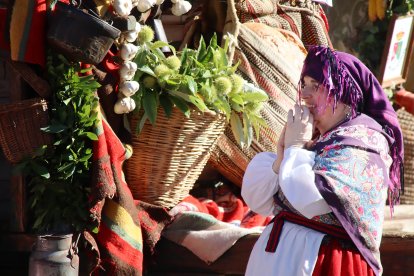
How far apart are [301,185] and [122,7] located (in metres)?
1.22

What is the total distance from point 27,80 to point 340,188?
4.64 feet

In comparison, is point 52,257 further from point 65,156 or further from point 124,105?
point 124,105

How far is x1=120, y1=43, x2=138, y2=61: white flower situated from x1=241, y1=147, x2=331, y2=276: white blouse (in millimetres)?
846

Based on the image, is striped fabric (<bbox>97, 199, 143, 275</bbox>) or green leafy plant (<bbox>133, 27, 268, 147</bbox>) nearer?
striped fabric (<bbox>97, 199, 143, 275</bbox>)

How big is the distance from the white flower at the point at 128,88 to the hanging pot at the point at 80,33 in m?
0.26

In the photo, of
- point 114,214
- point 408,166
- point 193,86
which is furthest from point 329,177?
point 408,166

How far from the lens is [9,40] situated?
381 cm

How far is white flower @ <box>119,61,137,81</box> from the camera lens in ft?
13.0

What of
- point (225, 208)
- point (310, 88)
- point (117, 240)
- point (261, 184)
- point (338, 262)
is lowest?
point (225, 208)

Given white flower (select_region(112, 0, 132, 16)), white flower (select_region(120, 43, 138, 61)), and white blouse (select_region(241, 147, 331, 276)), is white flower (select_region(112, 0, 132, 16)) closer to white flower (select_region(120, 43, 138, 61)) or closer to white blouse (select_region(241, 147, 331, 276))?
white flower (select_region(120, 43, 138, 61))

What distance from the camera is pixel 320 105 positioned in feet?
11.1

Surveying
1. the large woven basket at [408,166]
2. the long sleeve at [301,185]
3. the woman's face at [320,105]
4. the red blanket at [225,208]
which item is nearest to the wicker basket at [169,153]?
the red blanket at [225,208]

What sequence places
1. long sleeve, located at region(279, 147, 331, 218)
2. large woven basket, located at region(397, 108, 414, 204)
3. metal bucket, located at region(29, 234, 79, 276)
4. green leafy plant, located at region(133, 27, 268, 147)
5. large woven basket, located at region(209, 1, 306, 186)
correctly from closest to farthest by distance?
1. long sleeve, located at region(279, 147, 331, 218)
2. metal bucket, located at region(29, 234, 79, 276)
3. green leafy plant, located at region(133, 27, 268, 147)
4. large woven basket, located at region(209, 1, 306, 186)
5. large woven basket, located at region(397, 108, 414, 204)

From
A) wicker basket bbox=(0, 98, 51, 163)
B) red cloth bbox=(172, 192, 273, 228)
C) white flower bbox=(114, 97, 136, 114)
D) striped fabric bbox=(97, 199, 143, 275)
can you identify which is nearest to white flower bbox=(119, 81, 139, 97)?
white flower bbox=(114, 97, 136, 114)
